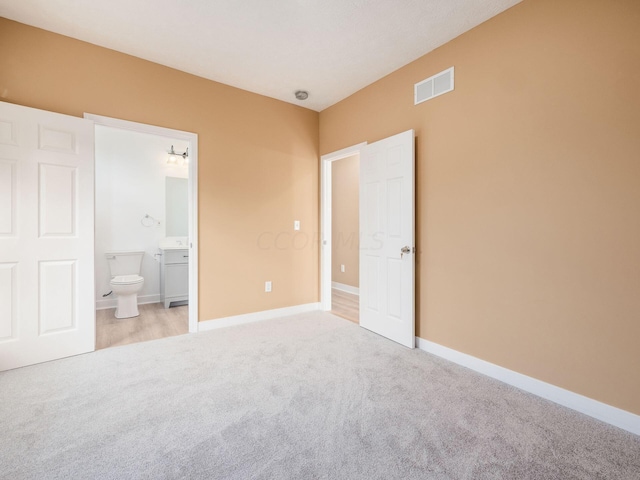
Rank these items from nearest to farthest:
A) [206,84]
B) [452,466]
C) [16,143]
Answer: [452,466]
[16,143]
[206,84]

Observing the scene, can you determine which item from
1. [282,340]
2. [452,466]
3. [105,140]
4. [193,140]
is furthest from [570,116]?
[105,140]

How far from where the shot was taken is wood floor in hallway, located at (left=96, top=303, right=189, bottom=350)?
9.97ft

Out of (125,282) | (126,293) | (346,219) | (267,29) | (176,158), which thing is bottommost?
(126,293)

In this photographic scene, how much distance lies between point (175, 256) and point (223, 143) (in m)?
1.89

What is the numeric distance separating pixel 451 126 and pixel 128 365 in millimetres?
3430

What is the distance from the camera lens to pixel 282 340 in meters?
3.01

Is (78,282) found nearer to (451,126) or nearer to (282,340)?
(282,340)

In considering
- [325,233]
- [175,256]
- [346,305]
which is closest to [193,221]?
[175,256]

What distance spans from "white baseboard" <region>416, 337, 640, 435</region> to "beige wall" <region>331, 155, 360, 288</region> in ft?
8.94

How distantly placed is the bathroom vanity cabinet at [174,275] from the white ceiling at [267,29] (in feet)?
7.93

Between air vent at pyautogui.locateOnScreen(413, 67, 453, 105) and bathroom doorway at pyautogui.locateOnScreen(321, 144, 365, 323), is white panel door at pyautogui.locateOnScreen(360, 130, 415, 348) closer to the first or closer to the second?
air vent at pyautogui.locateOnScreen(413, 67, 453, 105)

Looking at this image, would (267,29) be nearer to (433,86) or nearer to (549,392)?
(433,86)

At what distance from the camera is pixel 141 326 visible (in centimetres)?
344

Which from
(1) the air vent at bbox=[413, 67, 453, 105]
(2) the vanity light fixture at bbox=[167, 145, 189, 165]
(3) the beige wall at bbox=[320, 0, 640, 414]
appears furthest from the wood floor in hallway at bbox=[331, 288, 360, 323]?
(2) the vanity light fixture at bbox=[167, 145, 189, 165]
